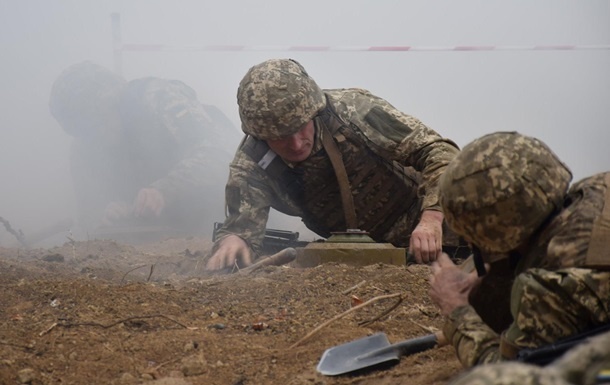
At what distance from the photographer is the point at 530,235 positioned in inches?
112

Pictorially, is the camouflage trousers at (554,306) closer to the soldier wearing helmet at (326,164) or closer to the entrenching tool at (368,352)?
Answer: the entrenching tool at (368,352)

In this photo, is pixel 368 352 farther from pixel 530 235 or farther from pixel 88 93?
pixel 88 93

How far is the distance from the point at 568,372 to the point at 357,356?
2155mm

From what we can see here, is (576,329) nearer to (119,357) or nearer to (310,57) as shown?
(119,357)

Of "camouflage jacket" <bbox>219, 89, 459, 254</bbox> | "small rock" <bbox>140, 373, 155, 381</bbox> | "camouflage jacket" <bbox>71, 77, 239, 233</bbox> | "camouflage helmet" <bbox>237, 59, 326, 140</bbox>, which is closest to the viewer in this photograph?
"small rock" <bbox>140, 373, 155, 381</bbox>

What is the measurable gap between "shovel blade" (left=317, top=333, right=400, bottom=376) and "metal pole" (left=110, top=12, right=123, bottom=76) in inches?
500

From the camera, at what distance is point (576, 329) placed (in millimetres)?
2549

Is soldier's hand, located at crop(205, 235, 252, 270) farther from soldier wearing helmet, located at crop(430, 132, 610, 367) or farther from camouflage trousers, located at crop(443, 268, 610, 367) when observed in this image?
camouflage trousers, located at crop(443, 268, 610, 367)

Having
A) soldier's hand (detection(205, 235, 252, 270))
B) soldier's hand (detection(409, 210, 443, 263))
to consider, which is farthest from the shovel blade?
soldier's hand (detection(205, 235, 252, 270))

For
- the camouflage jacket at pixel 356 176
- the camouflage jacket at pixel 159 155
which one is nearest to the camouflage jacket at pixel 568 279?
the camouflage jacket at pixel 356 176

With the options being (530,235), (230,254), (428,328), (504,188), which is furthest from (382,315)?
(230,254)

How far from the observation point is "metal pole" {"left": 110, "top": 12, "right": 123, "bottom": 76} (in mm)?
15516

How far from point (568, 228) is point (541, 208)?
0.46 feet

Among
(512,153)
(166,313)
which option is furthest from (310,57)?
(512,153)
